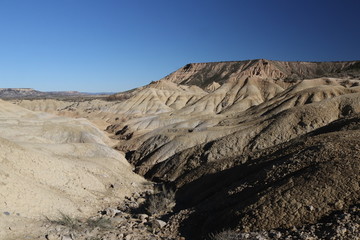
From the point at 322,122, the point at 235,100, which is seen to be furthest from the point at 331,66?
Answer: the point at 322,122

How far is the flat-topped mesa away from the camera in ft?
482

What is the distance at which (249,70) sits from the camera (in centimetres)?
15138

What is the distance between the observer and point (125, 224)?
1312 centimetres

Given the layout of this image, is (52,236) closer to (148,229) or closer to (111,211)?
(148,229)

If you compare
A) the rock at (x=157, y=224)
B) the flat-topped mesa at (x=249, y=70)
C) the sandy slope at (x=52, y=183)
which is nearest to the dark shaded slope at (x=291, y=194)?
the rock at (x=157, y=224)

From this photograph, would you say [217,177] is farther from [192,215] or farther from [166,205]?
[192,215]

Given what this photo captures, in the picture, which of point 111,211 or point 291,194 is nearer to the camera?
point 291,194

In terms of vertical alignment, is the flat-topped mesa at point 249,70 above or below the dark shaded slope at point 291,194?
above

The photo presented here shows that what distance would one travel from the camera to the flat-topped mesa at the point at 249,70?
482 feet

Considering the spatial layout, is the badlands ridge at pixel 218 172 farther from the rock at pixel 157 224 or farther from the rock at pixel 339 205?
the rock at pixel 157 224

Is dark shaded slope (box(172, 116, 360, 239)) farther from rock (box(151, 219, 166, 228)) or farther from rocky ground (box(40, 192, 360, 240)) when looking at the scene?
rock (box(151, 219, 166, 228))

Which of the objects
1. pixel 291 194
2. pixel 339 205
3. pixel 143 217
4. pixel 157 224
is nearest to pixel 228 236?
pixel 291 194

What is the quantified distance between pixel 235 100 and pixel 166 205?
59.6m

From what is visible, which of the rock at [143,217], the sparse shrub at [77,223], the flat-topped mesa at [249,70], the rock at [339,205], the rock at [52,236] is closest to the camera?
the rock at [339,205]
